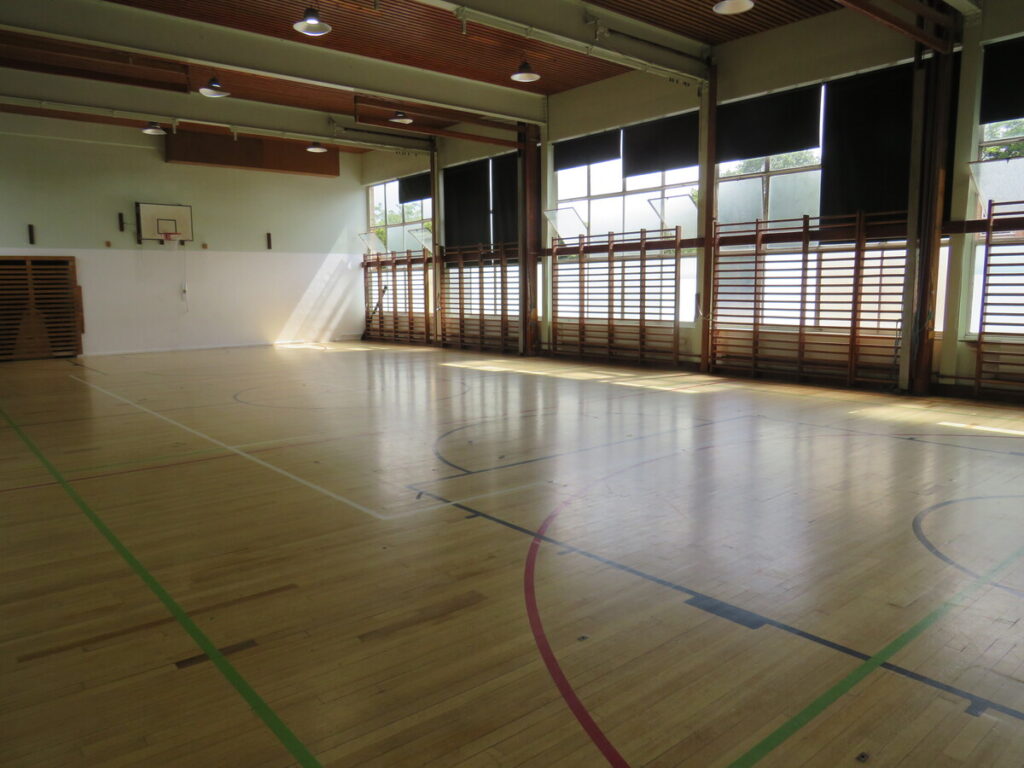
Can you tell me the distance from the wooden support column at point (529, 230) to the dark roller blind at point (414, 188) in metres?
4.20

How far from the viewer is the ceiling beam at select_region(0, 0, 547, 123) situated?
30.3ft

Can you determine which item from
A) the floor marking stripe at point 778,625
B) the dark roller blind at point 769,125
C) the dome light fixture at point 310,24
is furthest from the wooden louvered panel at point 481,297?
the floor marking stripe at point 778,625

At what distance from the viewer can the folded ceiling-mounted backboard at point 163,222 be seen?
1764 centimetres

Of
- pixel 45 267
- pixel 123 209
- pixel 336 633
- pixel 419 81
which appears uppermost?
pixel 419 81

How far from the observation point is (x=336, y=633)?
306cm

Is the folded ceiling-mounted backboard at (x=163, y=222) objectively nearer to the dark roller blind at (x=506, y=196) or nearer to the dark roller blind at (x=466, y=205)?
the dark roller blind at (x=466, y=205)

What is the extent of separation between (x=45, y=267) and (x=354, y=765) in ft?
59.5

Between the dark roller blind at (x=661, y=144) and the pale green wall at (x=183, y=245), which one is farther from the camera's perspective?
the pale green wall at (x=183, y=245)

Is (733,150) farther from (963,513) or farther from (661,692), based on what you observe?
(661,692)

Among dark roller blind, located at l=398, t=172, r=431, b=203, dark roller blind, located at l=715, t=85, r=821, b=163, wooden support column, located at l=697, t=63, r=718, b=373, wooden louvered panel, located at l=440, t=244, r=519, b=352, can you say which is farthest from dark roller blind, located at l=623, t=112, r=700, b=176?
dark roller blind, located at l=398, t=172, r=431, b=203

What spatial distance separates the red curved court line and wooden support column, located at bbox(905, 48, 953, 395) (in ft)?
26.7

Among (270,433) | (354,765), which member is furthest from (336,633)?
(270,433)

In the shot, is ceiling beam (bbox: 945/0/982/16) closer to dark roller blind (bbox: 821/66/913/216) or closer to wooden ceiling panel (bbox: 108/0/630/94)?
dark roller blind (bbox: 821/66/913/216)

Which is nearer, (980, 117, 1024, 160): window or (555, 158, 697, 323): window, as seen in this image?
(980, 117, 1024, 160): window
